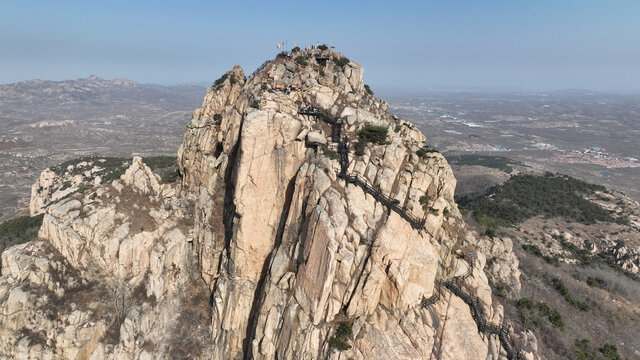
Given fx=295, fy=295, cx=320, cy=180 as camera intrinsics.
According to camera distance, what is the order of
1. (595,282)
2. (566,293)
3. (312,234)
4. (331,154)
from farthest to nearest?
(595,282), (566,293), (331,154), (312,234)

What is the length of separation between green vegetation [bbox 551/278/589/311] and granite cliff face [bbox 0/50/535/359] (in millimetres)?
12454

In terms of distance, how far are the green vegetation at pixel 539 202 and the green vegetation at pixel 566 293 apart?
101ft

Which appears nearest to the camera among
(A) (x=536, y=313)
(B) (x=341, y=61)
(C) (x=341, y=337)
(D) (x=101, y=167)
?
(C) (x=341, y=337)

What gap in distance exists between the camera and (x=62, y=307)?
34812mm

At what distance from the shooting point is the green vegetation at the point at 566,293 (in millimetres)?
43503

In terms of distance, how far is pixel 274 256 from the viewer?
31.8 metres

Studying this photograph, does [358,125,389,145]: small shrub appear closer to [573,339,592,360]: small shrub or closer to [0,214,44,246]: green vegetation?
[573,339,592,360]: small shrub

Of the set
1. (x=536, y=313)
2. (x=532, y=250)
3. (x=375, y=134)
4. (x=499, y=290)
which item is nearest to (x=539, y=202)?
(x=532, y=250)

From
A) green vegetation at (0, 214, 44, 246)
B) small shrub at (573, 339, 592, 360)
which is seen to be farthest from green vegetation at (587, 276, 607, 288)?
green vegetation at (0, 214, 44, 246)

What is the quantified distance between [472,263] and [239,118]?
1352 inches

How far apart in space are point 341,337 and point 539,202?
329ft

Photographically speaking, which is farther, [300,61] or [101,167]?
[101,167]

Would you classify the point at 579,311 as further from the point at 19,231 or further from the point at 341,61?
the point at 19,231

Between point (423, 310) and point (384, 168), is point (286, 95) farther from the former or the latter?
point (423, 310)
